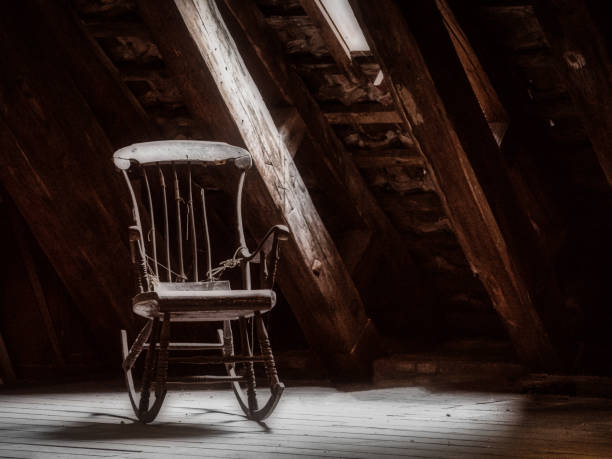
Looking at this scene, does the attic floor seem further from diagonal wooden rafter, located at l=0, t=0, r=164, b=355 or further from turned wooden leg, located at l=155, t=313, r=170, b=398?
diagonal wooden rafter, located at l=0, t=0, r=164, b=355

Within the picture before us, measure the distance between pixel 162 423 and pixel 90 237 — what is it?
1.58m

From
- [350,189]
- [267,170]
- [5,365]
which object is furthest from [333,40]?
[5,365]

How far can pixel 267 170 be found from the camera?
3.86 metres

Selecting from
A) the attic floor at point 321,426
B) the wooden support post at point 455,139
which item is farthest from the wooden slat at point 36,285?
the wooden support post at point 455,139

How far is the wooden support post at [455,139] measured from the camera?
345 centimetres

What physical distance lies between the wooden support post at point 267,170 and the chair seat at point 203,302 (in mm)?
838

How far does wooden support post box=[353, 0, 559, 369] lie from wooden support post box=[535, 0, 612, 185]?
0.42m

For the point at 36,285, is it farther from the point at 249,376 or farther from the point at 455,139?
the point at 455,139

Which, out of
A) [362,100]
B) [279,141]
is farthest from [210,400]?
[362,100]

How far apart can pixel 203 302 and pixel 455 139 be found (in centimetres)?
120

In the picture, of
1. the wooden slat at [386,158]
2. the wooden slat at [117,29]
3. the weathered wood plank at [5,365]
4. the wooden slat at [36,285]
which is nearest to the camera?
the wooden slat at [117,29]

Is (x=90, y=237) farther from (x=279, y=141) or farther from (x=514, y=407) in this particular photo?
(x=514, y=407)

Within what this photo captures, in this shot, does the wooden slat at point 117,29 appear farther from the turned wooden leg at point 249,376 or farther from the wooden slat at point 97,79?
the turned wooden leg at point 249,376

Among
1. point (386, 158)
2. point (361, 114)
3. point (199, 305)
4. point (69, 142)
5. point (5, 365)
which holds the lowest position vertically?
point (5, 365)
